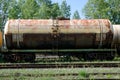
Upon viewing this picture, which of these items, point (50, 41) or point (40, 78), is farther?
point (50, 41)

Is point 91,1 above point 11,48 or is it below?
above

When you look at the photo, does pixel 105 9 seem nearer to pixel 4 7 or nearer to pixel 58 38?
pixel 4 7

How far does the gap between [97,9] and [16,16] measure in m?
16.0

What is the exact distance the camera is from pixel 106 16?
5412 centimetres

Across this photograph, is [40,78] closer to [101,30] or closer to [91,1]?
[101,30]

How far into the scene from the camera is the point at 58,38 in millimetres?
27500

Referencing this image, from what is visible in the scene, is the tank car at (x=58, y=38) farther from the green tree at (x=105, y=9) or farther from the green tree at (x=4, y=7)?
the green tree at (x=4, y=7)

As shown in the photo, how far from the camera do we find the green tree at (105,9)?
54.5 metres

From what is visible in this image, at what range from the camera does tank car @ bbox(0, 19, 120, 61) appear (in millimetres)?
27234

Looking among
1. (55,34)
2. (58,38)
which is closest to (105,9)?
(58,38)

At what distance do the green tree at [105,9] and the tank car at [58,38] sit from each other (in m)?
26.7

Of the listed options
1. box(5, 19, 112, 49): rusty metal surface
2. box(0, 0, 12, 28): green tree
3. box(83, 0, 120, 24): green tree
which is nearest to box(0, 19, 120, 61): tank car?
box(5, 19, 112, 49): rusty metal surface

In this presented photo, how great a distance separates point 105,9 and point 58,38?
27883 mm

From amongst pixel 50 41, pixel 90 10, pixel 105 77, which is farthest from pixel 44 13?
pixel 105 77
